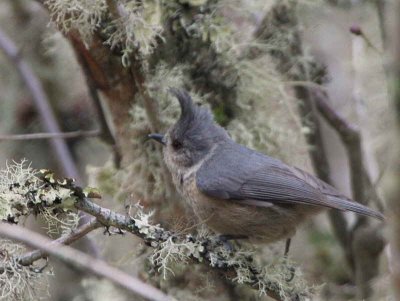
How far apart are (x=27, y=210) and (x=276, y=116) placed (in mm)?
1523

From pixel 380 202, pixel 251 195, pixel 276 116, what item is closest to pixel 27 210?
pixel 251 195

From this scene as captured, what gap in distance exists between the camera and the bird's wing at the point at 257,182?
2.82 m

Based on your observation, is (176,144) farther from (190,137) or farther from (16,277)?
(16,277)

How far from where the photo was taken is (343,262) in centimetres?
346

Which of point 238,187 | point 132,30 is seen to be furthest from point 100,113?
point 238,187

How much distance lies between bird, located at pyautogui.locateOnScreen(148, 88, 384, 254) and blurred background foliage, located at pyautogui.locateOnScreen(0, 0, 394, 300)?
0.32ft

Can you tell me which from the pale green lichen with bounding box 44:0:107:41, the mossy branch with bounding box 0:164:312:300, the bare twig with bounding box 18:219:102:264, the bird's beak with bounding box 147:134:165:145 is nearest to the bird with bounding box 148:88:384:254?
the bird's beak with bounding box 147:134:165:145

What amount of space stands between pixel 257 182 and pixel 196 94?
0.45m

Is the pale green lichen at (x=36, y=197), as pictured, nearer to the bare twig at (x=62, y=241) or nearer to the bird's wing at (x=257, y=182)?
the bare twig at (x=62, y=241)

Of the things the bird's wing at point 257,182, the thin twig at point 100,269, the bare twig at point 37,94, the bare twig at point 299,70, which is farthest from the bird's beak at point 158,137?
the thin twig at point 100,269

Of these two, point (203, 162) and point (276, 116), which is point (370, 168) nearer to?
point (276, 116)

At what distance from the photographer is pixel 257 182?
289cm

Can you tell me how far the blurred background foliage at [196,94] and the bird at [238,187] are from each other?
0.10 metres

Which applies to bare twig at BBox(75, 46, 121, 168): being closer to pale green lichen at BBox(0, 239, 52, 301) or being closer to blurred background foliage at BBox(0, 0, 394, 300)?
blurred background foliage at BBox(0, 0, 394, 300)
